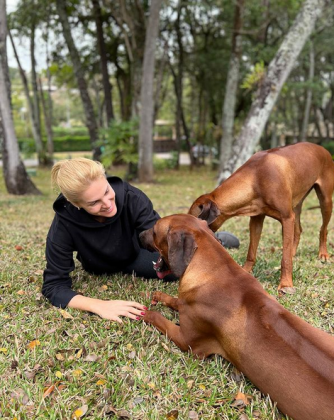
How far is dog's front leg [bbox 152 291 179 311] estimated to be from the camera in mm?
3799

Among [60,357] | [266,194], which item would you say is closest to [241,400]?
[60,357]

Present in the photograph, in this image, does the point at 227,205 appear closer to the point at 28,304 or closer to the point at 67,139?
the point at 28,304

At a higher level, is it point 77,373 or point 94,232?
point 94,232

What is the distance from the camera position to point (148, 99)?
14.0m

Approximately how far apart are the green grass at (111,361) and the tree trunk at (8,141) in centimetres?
719

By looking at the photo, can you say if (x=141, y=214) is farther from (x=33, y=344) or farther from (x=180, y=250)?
(x=33, y=344)

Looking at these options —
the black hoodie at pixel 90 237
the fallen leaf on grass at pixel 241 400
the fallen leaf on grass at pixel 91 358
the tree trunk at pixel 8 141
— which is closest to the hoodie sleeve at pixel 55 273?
the black hoodie at pixel 90 237

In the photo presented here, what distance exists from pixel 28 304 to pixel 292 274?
2823mm

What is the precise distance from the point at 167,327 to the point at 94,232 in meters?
1.21

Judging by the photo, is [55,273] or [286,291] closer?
[55,273]

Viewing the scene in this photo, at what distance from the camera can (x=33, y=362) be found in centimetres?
305

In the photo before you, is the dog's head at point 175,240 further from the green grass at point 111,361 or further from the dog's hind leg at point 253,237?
the dog's hind leg at point 253,237

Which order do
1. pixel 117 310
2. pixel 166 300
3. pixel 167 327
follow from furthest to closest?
pixel 166 300 → pixel 117 310 → pixel 167 327

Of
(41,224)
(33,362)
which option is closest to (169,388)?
(33,362)
